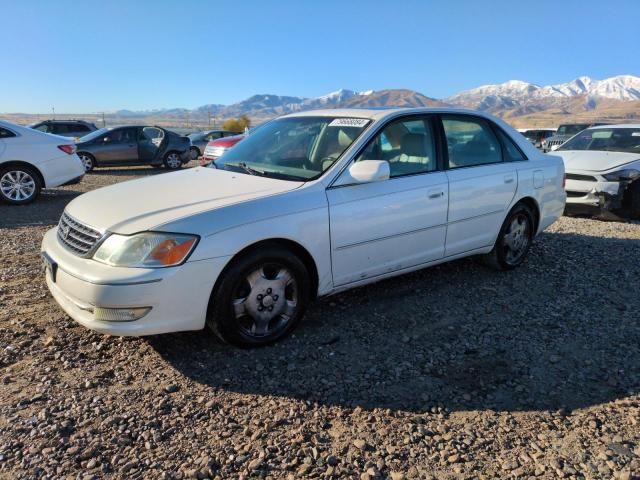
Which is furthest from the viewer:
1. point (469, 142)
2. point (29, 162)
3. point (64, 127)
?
point (64, 127)

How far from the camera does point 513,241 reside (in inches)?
203

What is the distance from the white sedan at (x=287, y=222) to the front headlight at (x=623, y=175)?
3442mm

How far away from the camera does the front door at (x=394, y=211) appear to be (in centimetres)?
368

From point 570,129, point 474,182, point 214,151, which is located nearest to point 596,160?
point 474,182

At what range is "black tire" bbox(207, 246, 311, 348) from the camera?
3201 mm

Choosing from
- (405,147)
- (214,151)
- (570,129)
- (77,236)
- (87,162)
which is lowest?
(570,129)

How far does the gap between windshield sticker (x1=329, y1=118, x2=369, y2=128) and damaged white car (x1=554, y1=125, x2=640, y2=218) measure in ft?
17.3

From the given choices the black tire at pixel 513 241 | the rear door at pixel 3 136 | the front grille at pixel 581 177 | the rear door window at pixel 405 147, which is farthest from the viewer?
the rear door at pixel 3 136

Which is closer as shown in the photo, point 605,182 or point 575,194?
point 605,182

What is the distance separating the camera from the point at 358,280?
153 inches

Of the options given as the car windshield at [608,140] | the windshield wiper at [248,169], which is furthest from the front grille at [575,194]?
the windshield wiper at [248,169]

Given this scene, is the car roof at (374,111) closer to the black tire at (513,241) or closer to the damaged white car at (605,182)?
the black tire at (513,241)

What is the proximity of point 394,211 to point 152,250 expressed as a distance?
181cm

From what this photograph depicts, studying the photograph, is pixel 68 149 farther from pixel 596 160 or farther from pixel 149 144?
pixel 596 160
